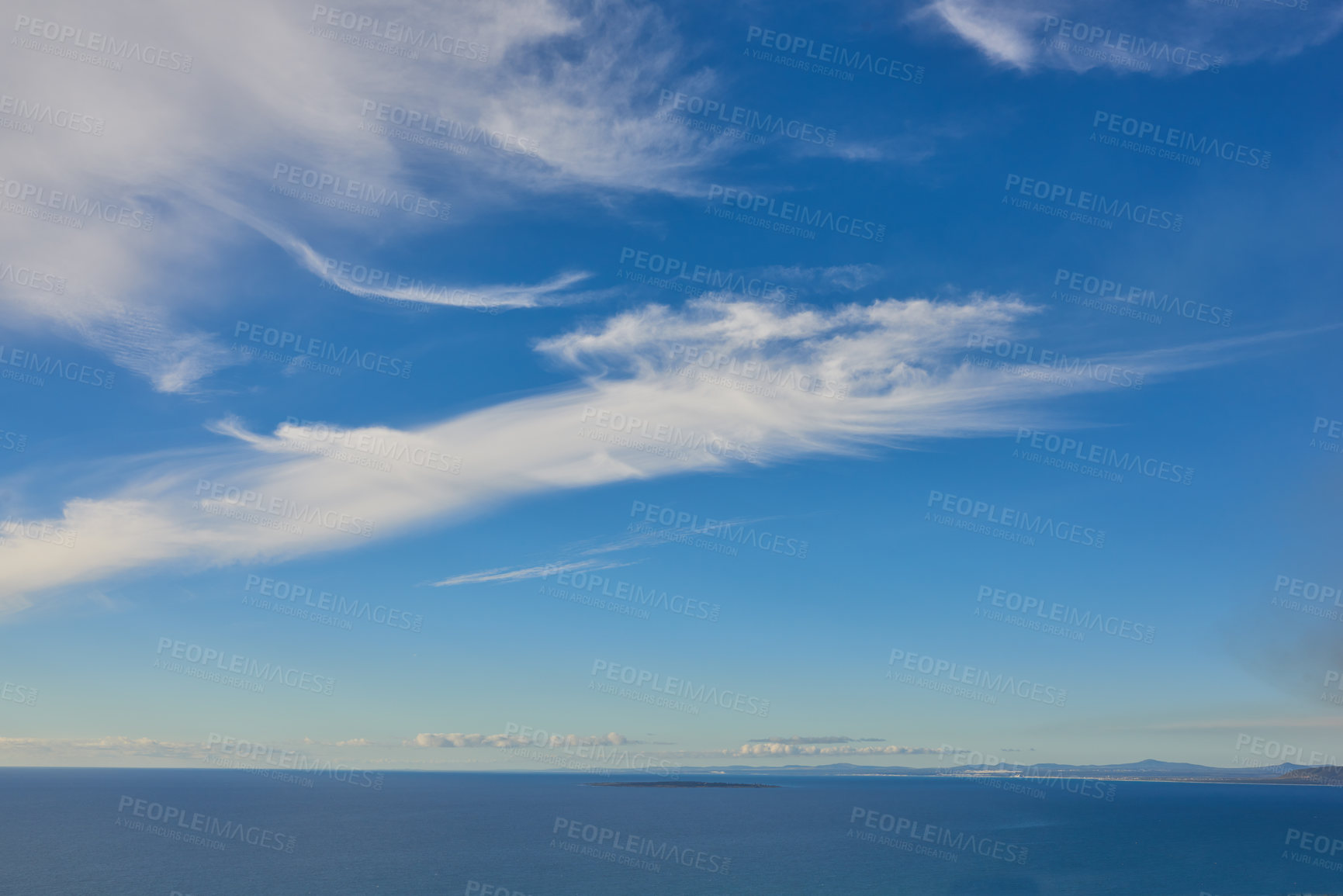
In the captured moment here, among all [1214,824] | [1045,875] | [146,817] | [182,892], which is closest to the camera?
[182,892]

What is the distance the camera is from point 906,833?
426ft

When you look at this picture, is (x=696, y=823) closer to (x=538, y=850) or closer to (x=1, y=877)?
(x=538, y=850)

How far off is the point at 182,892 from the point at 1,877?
26.4 m

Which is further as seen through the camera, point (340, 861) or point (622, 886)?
point (340, 861)

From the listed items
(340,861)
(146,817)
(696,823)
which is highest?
(340,861)

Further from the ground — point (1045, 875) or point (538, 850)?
point (1045, 875)

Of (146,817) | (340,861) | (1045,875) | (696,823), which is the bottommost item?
(146,817)

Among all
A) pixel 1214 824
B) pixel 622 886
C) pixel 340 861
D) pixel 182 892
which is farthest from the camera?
pixel 1214 824

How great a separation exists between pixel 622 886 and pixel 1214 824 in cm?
14019

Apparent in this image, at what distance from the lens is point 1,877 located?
8000cm

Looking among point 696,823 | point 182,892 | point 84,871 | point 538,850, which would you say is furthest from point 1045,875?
point 84,871

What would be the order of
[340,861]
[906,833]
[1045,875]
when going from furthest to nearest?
[906,833] → [340,861] → [1045,875]

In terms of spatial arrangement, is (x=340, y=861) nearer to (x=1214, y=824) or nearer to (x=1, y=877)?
(x=1, y=877)

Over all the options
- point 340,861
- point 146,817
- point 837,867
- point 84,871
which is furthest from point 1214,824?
point 146,817
